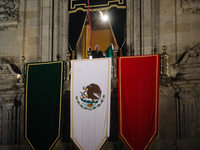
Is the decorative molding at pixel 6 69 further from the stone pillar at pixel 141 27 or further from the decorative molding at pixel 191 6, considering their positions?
the decorative molding at pixel 191 6

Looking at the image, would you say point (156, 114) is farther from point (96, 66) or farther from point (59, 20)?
point (59, 20)

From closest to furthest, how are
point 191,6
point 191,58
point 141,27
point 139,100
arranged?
point 139,100
point 191,58
point 191,6
point 141,27

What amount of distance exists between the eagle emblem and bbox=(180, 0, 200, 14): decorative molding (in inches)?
149

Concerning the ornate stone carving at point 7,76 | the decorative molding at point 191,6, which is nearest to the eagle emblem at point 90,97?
the ornate stone carving at point 7,76

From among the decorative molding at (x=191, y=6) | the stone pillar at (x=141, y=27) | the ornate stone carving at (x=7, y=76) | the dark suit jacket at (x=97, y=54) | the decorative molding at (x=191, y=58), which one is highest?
the decorative molding at (x=191, y=6)

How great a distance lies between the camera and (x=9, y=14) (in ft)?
41.5

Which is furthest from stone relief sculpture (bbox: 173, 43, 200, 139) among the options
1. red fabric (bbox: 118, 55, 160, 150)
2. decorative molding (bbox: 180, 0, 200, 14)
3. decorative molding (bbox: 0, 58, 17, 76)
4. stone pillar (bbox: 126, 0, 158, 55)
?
decorative molding (bbox: 0, 58, 17, 76)

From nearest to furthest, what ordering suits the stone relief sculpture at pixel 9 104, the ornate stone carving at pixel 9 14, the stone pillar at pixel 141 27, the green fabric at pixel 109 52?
the stone pillar at pixel 141 27 → the stone relief sculpture at pixel 9 104 → the green fabric at pixel 109 52 → the ornate stone carving at pixel 9 14

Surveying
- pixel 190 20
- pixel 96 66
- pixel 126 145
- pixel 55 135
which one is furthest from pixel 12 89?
pixel 190 20

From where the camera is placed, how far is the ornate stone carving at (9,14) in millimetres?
12580

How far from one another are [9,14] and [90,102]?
15.9 ft

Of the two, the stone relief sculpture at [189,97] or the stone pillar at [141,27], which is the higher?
the stone pillar at [141,27]

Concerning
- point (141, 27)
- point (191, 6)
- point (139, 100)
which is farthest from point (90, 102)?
point (191, 6)

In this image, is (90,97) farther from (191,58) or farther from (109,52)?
(191,58)
